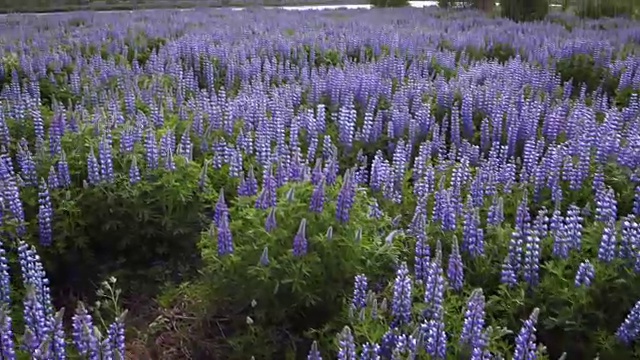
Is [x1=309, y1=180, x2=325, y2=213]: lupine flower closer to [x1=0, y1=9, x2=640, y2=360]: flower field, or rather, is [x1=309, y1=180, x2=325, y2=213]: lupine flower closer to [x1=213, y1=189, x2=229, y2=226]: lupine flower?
[x1=0, y1=9, x2=640, y2=360]: flower field

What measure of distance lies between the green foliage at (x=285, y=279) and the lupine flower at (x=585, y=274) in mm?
1074

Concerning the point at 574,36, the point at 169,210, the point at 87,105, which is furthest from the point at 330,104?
the point at 574,36

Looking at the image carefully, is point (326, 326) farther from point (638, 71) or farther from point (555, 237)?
point (638, 71)

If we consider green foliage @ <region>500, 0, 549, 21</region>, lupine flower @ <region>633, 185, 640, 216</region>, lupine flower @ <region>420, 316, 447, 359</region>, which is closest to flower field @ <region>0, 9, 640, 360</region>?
lupine flower @ <region>420, 316, 447, 359</region>

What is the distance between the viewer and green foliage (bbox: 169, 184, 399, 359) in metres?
3.91

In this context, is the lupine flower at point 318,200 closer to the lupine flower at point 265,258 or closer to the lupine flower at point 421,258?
the lupine flower at point 265,258

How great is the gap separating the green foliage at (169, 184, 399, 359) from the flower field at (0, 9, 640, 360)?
0.01m

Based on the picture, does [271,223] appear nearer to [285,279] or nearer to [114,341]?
[285,279]

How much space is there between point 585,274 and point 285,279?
1728mm

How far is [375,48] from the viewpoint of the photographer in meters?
11.1

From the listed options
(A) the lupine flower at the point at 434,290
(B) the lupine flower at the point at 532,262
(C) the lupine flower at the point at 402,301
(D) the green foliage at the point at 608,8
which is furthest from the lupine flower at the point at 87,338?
(D) the green foliage at the point at 608,8

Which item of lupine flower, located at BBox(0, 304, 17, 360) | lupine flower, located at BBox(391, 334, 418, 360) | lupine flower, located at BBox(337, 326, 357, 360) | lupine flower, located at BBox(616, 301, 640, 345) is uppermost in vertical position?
lupine flower, located at BBox(0, 304, 17, 360)

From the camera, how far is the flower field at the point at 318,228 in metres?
3.63

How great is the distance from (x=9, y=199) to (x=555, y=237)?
12.0 ft
